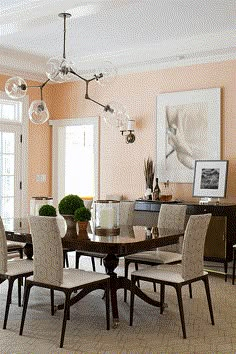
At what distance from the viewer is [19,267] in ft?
14.8

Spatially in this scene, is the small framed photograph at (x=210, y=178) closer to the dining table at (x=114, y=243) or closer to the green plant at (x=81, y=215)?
the dining table at (x=114, y=243)

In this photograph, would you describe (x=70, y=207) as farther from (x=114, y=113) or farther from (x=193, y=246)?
(x=193, y=246)

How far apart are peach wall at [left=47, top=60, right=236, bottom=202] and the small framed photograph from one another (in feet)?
0.54

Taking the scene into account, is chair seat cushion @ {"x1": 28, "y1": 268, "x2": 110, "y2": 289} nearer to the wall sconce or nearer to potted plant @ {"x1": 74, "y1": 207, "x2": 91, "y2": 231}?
potted plant @ {"x1": 74, "y1": 207, "x2": 91, "y2": 231}

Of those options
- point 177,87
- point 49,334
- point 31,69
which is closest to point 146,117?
point 177,87

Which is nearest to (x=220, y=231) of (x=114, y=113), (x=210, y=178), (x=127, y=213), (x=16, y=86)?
(x=210, y=178)

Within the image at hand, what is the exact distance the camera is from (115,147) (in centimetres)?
783

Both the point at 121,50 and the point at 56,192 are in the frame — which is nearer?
the point at 121,50

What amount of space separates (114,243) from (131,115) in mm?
3977

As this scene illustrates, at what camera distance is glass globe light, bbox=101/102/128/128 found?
5082mm

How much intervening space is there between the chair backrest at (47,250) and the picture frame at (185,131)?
3.44 meters

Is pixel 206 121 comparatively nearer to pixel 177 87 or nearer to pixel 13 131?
pixel 177 87

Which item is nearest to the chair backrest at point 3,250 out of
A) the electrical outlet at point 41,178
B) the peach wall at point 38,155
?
the peach wall at point 38,155

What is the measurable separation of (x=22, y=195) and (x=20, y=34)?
265 cm
